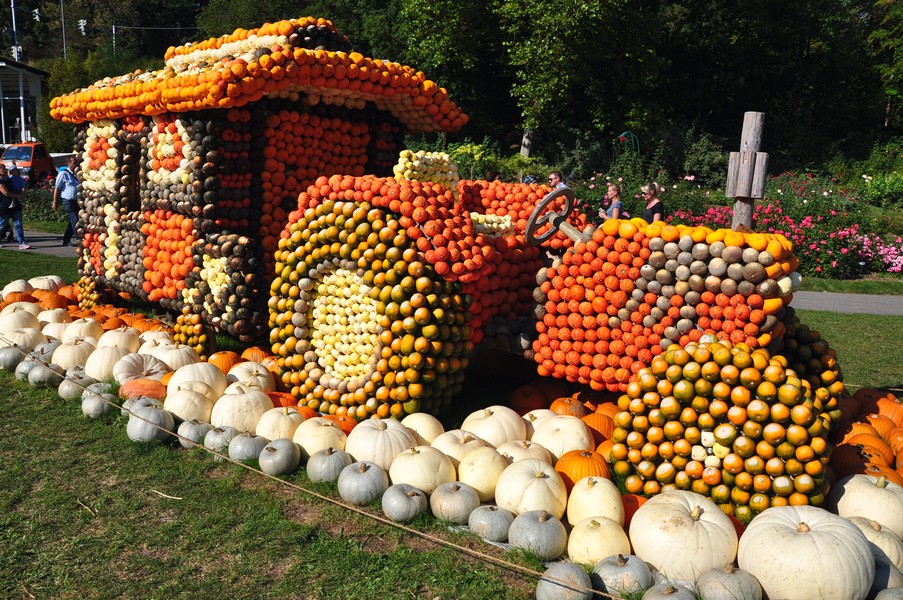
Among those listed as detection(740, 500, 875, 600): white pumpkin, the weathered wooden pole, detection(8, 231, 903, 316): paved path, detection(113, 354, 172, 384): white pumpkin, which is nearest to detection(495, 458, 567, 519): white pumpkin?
detection(740, 500, 875, 600): white pumpkin

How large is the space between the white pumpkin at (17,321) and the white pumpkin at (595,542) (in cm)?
634

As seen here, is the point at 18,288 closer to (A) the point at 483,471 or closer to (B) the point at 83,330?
(B) the point at 83,330

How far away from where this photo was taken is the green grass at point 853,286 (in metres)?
14.2

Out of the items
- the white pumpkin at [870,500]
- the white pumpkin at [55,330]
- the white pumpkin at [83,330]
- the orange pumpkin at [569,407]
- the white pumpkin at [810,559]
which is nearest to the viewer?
the white pumpkin at [810,559]

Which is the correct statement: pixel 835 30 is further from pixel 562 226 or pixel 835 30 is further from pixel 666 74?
pixel 562 226

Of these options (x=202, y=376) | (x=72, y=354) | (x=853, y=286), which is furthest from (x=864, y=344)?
(x=72, y=354)

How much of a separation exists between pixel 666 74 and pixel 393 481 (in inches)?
1112

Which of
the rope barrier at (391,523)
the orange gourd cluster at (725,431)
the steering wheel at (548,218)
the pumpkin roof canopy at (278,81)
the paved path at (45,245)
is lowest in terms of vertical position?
the paved path at (45,245)

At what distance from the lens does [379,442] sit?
4996 mm

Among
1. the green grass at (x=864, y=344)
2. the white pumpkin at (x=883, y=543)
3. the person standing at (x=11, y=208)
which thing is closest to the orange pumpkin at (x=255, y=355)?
the white pumpkin at (x=883, y=543)

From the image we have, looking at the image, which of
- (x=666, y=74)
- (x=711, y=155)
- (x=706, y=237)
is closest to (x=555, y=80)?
(x=711, y=155)

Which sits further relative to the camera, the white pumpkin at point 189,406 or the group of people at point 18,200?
the group of people at point 18,200

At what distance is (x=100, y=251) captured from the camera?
8.80m

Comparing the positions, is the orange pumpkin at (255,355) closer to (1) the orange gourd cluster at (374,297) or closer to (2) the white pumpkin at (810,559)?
(1) the orange gourd cluster at (374,297)
